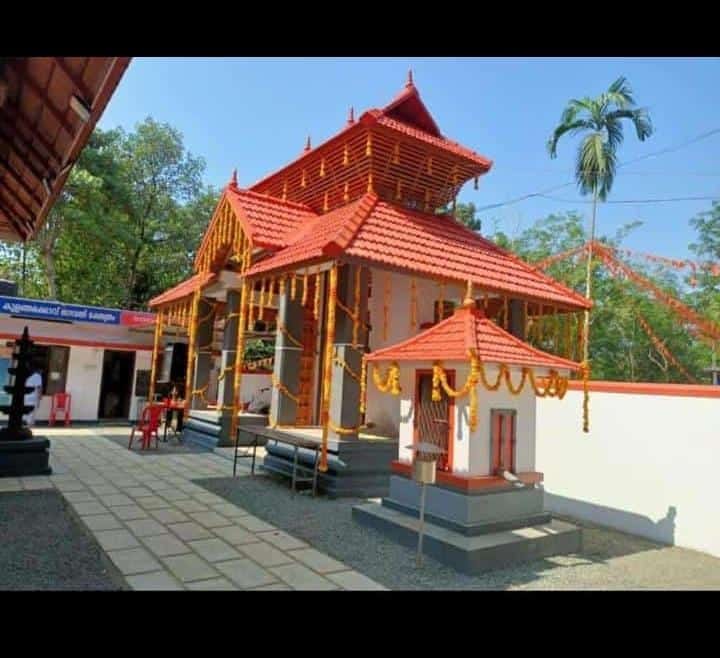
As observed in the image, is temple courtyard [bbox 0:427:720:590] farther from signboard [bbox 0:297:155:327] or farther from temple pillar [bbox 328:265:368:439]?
signboard [bbox 0:297:155:327]

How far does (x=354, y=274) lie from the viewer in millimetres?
8141

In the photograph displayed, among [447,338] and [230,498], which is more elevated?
[447,338]

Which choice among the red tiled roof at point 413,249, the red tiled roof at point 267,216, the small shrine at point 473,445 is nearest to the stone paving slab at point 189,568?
the small shrine at point 473,445

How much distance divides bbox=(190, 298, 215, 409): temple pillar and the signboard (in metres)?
3.09

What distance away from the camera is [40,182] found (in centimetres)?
492

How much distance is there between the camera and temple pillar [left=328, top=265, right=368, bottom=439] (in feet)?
25.0

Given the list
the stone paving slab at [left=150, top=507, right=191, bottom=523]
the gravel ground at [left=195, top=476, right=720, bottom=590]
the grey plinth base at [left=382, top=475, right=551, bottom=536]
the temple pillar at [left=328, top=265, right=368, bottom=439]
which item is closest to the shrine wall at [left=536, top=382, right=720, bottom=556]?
the gravel ground at [left=195, top=476, right=720, bottom=590]

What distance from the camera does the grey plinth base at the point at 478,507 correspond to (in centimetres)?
495

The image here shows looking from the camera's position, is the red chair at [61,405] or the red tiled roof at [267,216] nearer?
the red tiled roof at [267,216]

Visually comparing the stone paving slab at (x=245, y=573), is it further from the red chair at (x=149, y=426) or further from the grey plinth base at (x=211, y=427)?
the red chair at (x=149, y=426)

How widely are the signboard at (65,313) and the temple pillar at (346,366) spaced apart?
968cm
